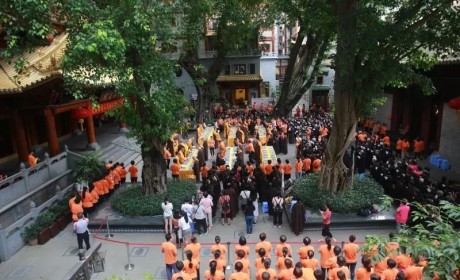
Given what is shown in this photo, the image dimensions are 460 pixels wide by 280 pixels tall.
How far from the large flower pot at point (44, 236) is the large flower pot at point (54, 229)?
0.35 ft

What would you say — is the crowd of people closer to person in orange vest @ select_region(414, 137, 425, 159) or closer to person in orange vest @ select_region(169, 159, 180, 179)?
person in orange vest @ select_region(169, 159, 180, 179)

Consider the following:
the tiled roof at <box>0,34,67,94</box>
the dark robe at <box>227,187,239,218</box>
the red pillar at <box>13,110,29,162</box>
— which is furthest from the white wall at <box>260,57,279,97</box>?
the dark robe at <box>227,187,239,218</box>

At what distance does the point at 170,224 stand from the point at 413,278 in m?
6.65

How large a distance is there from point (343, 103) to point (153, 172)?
6.39m

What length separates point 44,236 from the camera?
1075 cm

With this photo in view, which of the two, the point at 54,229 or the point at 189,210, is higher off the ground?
the point at 189,210

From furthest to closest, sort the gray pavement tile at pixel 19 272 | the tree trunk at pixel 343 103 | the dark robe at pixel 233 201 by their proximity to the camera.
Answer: the dark robe at pixel 233 201 < the tree trunk at pixel 343 103 < the gray pavement tile at pixel 19 272

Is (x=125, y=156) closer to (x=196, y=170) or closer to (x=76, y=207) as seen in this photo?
(x=196, y=170)

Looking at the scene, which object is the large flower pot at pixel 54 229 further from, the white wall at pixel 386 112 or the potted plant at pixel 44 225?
the white wall at pixel 386 112

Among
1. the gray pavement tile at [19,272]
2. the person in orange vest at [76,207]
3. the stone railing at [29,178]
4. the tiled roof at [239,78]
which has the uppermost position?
the tiled roof at [239,78]

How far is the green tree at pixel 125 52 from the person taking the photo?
7840 millimetres

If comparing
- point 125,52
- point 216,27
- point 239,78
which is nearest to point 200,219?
point 125,52

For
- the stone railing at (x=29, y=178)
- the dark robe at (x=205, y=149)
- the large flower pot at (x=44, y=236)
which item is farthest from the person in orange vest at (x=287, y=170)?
the stone railing at (x=29, y=178)

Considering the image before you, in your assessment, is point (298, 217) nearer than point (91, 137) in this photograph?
Yes
